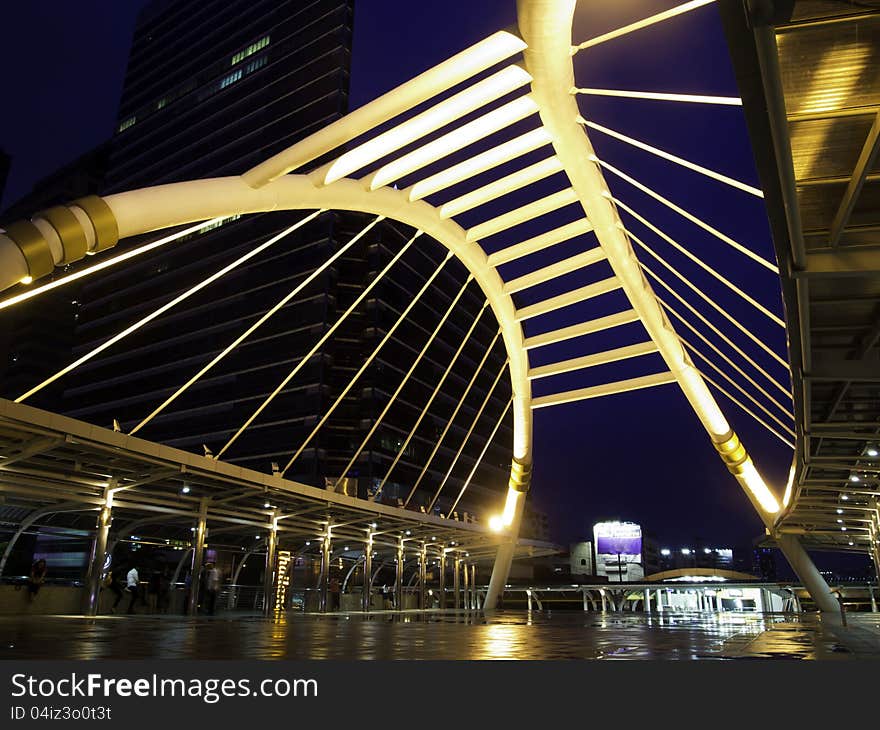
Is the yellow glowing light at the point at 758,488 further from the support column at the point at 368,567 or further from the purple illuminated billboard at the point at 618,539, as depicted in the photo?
the purple illuminated billboard at the point at 618,539

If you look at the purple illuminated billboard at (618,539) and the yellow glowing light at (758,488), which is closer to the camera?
the yellow glowing light at (758,488)

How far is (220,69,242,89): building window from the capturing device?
9738 cm

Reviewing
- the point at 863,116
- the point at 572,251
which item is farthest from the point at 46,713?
the point at 572,251

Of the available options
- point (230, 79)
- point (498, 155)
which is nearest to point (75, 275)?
point (498, 155)

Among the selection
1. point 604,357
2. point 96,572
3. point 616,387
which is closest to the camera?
point 96,572

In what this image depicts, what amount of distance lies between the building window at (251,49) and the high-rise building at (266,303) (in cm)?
28

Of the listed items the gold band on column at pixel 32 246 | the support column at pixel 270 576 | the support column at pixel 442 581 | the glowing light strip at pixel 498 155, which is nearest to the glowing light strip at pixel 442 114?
the glowing light strip at pixel 498 155

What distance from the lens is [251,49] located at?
96750 mm

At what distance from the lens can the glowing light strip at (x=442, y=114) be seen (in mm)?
12578

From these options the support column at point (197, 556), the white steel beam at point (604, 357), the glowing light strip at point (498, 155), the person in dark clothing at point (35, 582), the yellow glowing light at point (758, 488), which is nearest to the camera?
the glowing light strip at point (498, 155)

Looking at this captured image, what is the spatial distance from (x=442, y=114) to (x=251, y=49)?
3824 inches

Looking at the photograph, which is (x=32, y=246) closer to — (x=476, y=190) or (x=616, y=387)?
(x=476, y=190)

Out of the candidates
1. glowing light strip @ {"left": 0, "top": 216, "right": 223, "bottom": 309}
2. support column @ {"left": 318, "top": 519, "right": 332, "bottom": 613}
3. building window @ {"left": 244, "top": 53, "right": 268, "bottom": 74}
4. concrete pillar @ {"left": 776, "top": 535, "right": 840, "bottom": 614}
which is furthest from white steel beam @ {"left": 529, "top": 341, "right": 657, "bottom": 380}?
building window @ {"left": 244, "top": 53, "right": 268, "bottom": 74}

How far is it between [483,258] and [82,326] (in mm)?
92020
